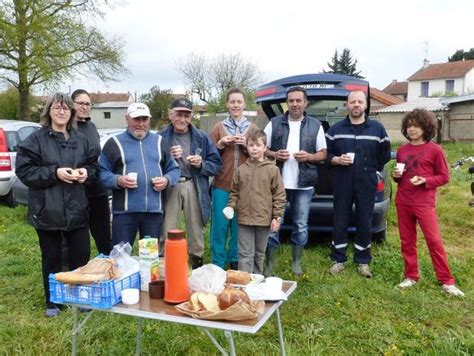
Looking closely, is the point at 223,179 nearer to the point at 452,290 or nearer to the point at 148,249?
the point at 148,249

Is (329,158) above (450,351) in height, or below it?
above

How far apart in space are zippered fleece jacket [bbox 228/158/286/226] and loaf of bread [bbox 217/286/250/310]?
1.55m

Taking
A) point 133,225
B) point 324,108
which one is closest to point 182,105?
point 133,225

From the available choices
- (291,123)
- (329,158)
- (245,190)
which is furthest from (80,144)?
(329,158)

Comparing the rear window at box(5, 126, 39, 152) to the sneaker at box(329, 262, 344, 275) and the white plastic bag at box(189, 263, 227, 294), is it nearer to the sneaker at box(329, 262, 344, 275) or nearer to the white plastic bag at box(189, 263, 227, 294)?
the sneaker at box(329, 262, 344, 275)

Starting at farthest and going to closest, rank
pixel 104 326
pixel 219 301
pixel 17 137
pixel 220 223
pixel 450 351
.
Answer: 1. pixel 17 137
2. pixel 220 223
3. pixel 104 326
4. pixel 450 351
5. pixel 219 301

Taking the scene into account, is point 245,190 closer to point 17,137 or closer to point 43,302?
point 43,302

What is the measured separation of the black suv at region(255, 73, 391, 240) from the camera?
4684mm

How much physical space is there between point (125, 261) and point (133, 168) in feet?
3.55

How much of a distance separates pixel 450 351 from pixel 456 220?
177 inches

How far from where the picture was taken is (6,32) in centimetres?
1723

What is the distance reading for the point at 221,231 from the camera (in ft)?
14.8

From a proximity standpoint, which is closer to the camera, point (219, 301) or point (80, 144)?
point (219, 301)

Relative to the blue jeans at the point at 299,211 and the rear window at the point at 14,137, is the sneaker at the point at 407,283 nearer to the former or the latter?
the blue jeans at the point at 299,211
